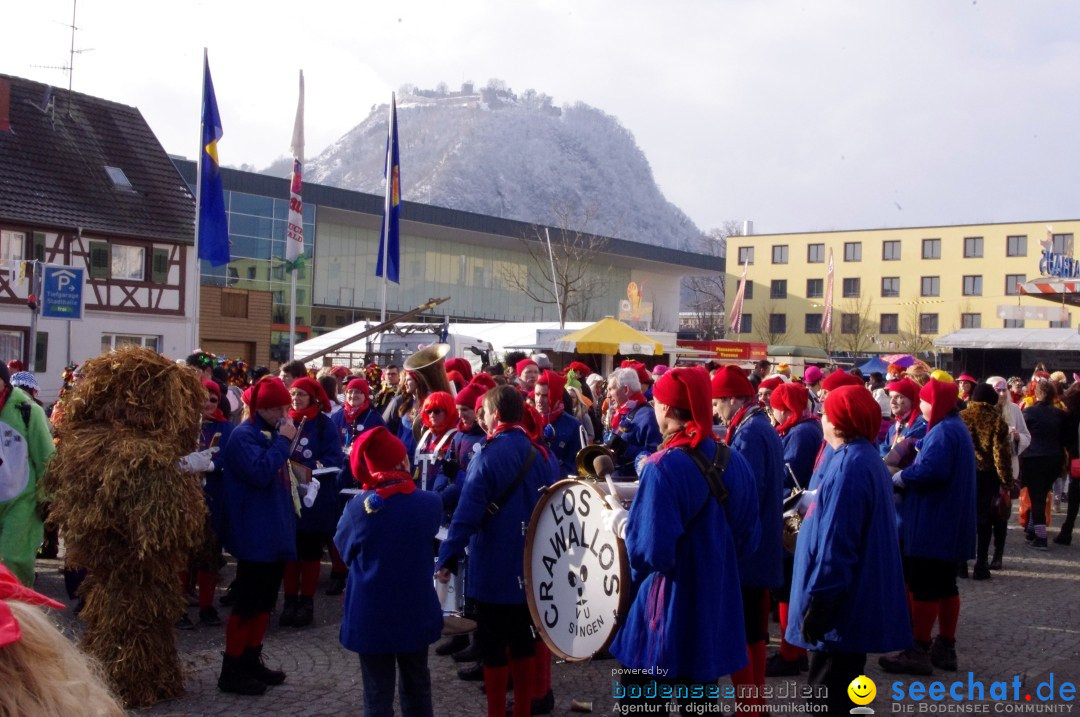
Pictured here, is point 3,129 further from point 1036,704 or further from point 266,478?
point 1036,704

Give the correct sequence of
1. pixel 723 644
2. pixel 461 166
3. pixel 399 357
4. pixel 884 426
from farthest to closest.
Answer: pixel 461 166 < pixel 399 357 < pixel 884 426 < pixel 723 644

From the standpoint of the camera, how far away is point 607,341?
2066 centimetres

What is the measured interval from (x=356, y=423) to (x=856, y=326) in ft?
205

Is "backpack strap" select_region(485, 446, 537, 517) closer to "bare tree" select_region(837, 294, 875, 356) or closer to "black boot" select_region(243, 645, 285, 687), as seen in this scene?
"black boot" select_region(243, 645, 285, 687)

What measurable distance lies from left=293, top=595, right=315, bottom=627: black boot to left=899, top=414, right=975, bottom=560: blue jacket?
14.3 feet

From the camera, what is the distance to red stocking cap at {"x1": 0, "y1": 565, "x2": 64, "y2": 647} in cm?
125

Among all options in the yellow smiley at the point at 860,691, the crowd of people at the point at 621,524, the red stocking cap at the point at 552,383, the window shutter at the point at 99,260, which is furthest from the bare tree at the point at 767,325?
the yellow smiley at the point at 860,691

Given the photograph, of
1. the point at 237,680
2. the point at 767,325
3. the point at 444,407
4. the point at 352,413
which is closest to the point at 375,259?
the point at 767,325

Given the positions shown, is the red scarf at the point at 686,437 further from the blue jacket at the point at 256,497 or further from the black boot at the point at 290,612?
the black boot at the point at 290,612

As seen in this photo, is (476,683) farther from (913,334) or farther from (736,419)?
(913,334)

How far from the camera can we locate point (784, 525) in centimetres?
584

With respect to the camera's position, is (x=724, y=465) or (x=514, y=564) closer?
(x=724, y=465)

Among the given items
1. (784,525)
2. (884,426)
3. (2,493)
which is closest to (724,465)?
(784,525)

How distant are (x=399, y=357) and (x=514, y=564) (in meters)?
18.5
